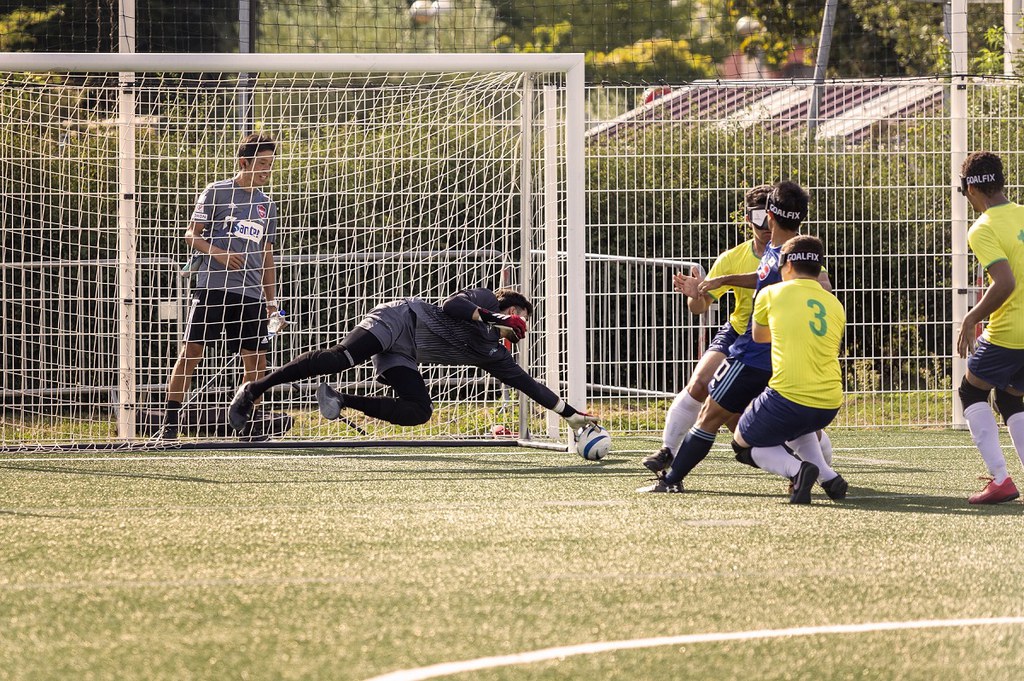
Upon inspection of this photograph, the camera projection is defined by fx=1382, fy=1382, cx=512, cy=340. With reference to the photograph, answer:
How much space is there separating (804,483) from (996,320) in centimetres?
121

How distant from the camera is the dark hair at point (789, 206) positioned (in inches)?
269

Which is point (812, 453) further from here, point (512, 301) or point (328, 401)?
point (328, 401)

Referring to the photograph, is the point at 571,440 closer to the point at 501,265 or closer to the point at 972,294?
the point at 501,265

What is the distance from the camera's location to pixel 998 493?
20.7 feet

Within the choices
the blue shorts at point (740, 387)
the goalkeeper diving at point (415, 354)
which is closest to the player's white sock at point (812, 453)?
the blue shorts at point (740, 387)

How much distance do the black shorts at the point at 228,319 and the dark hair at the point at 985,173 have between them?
4.86m

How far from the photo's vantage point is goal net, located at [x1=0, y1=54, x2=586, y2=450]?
926cm

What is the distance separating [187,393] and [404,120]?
2556 mm

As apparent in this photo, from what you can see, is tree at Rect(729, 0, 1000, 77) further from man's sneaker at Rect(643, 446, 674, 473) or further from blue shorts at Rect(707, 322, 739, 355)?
man's sneaker at Rect(643, 446, 674, 473)

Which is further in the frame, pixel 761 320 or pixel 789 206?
pixel 789 206

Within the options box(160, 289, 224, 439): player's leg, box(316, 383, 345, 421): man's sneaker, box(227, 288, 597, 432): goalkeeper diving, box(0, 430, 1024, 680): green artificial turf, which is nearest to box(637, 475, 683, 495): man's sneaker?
box(0, 430, 1024, 680): green artificial turf

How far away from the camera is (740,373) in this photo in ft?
22.1

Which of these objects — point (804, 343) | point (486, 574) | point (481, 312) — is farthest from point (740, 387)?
point (486, 574)

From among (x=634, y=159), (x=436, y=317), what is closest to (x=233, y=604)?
(x=436, y=317)
